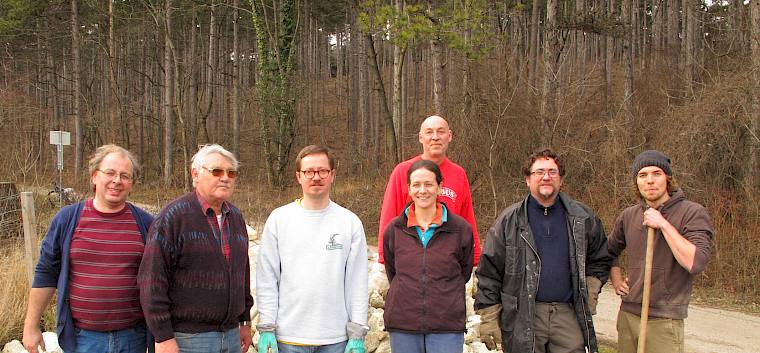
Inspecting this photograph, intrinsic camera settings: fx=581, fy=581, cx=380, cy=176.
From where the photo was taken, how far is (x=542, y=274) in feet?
11.5

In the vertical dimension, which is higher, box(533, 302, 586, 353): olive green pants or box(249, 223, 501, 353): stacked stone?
box(533, 302, 586, 353): olive green pants

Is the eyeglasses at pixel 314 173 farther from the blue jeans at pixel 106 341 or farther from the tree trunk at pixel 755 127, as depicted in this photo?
the tree trunk at pixel 755 127

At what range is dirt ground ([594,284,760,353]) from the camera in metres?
6.77

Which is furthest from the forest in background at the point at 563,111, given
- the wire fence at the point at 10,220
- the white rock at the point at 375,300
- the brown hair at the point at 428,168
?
the brown hair at the point at 428,168

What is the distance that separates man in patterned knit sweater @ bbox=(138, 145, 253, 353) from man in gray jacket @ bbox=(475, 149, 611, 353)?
4.94 feet

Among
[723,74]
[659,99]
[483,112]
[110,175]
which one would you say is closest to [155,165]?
[483,112]

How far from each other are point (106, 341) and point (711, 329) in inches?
285

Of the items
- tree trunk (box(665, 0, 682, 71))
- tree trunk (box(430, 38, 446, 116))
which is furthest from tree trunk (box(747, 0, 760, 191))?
tree trunk (box(665, 0, 682, 71))

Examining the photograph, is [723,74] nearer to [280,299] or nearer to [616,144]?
[616,144]

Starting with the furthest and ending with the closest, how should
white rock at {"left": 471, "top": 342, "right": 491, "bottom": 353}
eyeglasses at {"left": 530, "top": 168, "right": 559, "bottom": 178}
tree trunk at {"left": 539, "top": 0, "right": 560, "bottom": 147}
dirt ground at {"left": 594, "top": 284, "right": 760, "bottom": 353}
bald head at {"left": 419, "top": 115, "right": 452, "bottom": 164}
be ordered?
tree trunk at {"left": 539, "top": 0, "right": 560, "bottom": 147}, dirt ground at {"left": 594, "top": 284, "right": 760, "bottom": 353}, white rock at {"left": 471, "top": 342, "right": 491, "bottom": 353}, bald head at {"left": 419, "top": 115, "right": 452, "bottom": 164}, eyeglasses at {"left": 530, "top": 168, "right": 559, "bottom": 178}

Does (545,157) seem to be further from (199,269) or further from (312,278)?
(199,269)

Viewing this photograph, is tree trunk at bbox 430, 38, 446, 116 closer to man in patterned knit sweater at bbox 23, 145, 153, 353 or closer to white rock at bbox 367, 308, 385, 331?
white rock at bbox 367, 308, 385, 331

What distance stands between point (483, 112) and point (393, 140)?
433cm

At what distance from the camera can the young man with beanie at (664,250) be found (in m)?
3.42
